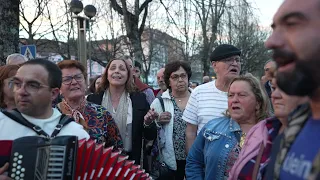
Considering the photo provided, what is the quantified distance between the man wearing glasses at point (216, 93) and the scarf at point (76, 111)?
43.5 inches

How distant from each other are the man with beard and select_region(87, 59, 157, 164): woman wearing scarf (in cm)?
298

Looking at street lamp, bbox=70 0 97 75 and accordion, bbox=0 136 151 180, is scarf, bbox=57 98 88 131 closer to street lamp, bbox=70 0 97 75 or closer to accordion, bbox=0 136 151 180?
accordion, bbox=0 136 151 180

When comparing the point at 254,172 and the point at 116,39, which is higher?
the point at 116,39

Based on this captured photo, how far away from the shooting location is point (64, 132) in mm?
2668

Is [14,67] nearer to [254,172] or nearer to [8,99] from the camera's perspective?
[8,99]

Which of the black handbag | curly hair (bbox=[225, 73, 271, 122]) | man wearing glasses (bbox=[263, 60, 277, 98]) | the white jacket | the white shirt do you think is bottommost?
the black handbag

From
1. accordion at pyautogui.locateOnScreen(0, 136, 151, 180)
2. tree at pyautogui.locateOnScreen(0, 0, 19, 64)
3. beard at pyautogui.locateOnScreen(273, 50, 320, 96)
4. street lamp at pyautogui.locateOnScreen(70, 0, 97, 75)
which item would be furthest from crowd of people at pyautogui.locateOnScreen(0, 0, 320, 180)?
street lamp at pyautogui.locateOnScreen(70, 0, 97, 75)

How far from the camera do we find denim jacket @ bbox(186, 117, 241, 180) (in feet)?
9.71

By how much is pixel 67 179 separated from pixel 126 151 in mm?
2065

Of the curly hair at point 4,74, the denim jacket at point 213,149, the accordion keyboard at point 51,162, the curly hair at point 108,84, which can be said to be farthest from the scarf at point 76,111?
the accordion keyboard at point 51,162

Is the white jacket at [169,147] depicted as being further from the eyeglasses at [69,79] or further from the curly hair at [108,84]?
the eyeglasses at [69,79]

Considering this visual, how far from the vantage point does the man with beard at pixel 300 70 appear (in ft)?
3.92

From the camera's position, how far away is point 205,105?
388 cm

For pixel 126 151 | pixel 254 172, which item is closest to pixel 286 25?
pixel 254 172
